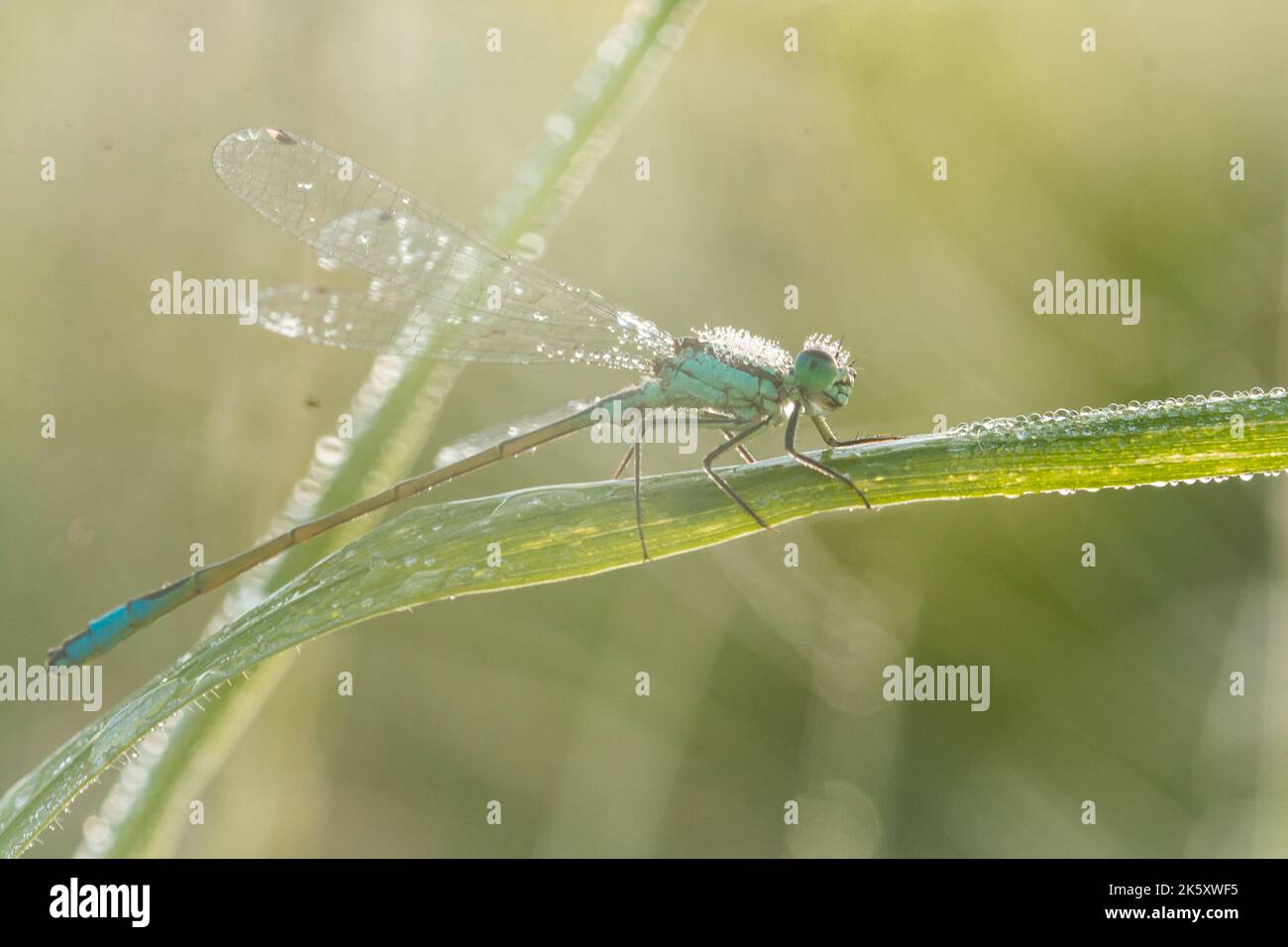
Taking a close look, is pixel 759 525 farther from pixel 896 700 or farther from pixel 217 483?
pixel 217 483

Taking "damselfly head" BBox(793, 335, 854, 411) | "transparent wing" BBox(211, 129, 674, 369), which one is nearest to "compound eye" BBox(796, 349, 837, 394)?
"damselfly head" BBox(793, 335, 854, 411)

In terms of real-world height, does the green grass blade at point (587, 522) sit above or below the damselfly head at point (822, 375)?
below

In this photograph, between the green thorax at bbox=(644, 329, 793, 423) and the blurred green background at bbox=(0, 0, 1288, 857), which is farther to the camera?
the blurred green background at bbox=(0, 0, 1288, 857)

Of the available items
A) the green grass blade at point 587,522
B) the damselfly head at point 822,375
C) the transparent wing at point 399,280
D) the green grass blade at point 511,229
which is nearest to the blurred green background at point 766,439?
the transparent wing at point 399,280

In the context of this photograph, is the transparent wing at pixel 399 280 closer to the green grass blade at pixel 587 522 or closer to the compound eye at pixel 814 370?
the compound eye at pixel 814 370

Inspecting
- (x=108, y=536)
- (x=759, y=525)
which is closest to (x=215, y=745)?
(x=759, y=525)

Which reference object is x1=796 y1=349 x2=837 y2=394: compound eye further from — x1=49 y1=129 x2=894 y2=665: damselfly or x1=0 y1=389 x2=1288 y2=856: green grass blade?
x1=0 y1=389 x2=1288 y2=856: green grass blade

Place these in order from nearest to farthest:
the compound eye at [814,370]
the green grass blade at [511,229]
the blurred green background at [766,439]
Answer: the green grass blade at [511,229], the compound eye at [814,370], the blurred green background at [766,439]

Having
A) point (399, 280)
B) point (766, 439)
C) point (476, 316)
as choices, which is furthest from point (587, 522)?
point (766, 439)
